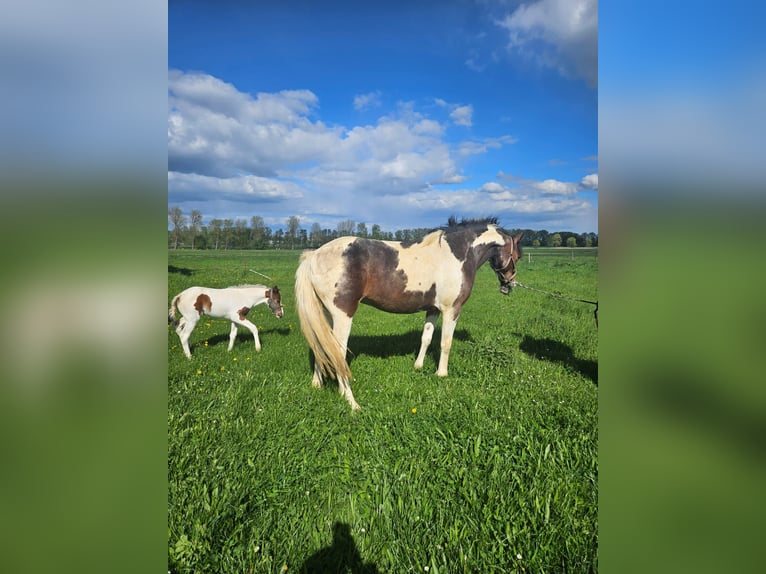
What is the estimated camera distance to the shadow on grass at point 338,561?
1987mm

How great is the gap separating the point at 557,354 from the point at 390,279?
9.01 feet

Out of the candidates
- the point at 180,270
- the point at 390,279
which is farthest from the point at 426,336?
the point at 180,270

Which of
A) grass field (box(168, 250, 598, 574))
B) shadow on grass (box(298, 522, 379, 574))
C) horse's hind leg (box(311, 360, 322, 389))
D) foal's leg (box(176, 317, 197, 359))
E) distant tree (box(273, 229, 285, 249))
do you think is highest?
distant tree (box(273, 229, 285, 249))

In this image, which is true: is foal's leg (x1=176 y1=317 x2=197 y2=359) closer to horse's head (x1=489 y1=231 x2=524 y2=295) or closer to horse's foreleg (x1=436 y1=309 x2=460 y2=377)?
horse's foreleg (x1=436 y1=309 x2=460 y2=377)

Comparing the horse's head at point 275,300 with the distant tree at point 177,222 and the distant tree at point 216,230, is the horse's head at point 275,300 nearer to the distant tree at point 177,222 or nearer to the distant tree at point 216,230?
the distant tree at point 216,230

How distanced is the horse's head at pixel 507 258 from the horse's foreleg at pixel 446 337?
3.21 feet

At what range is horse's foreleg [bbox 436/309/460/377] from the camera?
14.6 ft

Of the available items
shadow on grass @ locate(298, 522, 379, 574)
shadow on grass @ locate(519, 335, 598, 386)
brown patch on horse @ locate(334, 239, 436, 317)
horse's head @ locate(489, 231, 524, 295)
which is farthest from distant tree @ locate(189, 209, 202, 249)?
shadow on grass @ locate(519, 335, 598, 386)

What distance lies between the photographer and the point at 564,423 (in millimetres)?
3055

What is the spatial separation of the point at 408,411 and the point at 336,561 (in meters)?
1.52

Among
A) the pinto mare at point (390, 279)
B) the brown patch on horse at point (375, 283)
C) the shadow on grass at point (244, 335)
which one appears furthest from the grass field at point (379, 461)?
the shadow on grass at point (244, 335)

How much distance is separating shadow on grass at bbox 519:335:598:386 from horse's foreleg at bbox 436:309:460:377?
1.27 m
